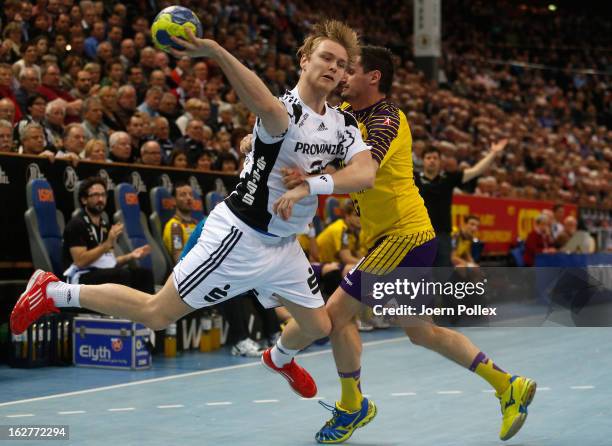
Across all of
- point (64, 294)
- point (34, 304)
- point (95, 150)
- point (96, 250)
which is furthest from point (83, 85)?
point (64, 294)

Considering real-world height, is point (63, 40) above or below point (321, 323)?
above

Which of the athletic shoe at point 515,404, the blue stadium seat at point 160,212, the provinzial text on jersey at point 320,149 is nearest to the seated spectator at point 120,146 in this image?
the blue stadium seat at point 160,212

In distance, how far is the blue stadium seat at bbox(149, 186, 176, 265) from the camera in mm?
11117

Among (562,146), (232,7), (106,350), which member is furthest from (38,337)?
(562,146)

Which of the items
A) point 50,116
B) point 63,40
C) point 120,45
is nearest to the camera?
point 50,116

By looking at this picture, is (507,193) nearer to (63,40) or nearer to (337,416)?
(63,40)

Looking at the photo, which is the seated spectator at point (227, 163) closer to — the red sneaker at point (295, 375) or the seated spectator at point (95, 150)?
the seated spectator at point (95, 150)

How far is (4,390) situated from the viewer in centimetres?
822

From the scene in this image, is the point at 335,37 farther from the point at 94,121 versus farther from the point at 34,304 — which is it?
the point at 94,121

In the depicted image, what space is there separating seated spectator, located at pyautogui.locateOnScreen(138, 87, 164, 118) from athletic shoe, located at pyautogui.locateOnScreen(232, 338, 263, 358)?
13.4 ft

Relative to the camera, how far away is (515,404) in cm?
620

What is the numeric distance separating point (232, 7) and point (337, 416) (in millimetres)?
15352

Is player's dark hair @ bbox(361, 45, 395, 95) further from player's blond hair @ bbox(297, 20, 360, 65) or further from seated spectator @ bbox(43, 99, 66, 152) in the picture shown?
seated spectator @ bbox(43, 99, 66, 152)

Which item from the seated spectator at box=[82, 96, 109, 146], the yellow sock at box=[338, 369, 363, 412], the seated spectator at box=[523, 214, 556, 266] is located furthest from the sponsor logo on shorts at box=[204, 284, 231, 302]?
the seated spectator at box=[523, 214, 556, 266]
